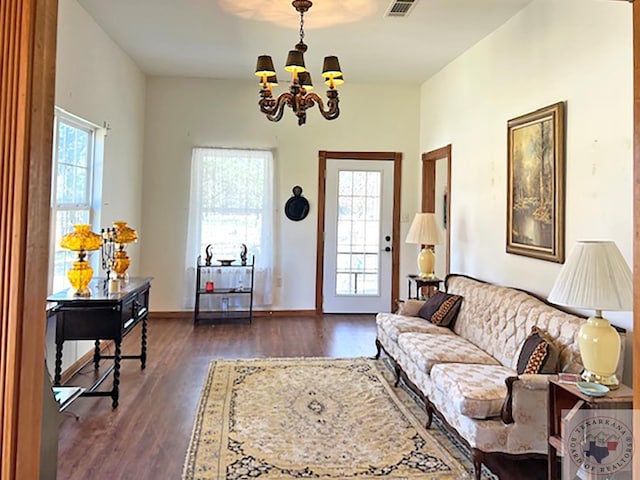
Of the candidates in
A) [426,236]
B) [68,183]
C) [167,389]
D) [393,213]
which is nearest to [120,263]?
[68,183]

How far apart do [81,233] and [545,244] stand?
340 cm

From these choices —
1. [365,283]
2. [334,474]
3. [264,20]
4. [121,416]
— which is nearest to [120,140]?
[264,20]

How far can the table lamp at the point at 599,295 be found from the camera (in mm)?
2082

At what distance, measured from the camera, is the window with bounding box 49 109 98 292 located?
3.69 m

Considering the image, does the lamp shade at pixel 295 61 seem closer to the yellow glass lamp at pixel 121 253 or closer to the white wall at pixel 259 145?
the yellow glass lamp at pixel 121 253

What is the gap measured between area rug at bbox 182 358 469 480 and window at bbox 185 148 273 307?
235cm

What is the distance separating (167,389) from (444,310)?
2.39m

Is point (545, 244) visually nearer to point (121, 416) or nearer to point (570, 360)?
point (570, 360)

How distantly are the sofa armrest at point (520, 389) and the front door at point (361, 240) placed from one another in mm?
4204

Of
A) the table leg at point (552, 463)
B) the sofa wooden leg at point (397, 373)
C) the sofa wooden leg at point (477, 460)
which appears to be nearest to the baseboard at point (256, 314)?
the sofa wooden leg at point (397, 373)

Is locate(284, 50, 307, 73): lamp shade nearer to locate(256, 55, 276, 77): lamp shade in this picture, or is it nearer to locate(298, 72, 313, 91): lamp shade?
locate(256, 55, 276, 77): lamp shade

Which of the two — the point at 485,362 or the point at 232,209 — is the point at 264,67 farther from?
the point at 232,209

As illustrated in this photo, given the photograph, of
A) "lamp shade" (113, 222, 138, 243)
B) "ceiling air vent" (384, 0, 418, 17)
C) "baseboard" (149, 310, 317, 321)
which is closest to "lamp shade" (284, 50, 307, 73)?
"ceiling air vent" (384, 0, 418, 17)

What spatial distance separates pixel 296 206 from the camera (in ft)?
20.9
